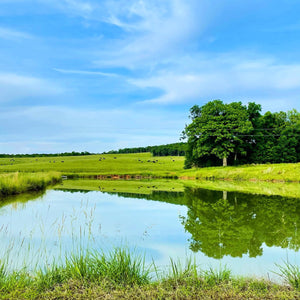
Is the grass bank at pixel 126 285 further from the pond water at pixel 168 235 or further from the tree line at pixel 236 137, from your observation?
the tree line at pixel 236 137

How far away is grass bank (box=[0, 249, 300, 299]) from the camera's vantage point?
4.46 metres

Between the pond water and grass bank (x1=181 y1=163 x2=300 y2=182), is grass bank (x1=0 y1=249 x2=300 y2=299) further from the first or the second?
grass bank (x1=181 y1=163 x2=300 y2=182)

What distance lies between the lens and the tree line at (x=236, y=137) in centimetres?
4522

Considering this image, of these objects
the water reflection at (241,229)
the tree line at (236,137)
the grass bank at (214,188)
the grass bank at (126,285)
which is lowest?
the grass bank at (214,188)

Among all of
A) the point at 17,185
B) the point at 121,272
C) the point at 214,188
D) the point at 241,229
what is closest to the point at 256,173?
the point at 214,188

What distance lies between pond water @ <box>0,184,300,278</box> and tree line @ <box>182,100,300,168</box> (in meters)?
31.2

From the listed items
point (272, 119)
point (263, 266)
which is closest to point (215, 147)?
point (272, 119)

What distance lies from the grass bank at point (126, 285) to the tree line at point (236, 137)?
40.1m

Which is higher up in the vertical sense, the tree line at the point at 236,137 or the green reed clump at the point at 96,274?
the tree line at the point at 236,137

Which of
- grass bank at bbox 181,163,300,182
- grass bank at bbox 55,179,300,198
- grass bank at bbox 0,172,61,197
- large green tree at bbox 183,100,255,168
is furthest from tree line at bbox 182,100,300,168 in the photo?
grass bank at bbox 0,172,61,197

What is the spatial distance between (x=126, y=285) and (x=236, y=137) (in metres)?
41.8

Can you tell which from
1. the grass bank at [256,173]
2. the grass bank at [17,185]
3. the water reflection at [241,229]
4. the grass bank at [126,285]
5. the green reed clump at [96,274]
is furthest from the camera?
the grass bank at [256,173]

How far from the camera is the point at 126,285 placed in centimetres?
484

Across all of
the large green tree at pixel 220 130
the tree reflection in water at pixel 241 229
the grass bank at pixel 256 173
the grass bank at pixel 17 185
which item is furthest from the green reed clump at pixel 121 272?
the large green tree at pixel 220 130
